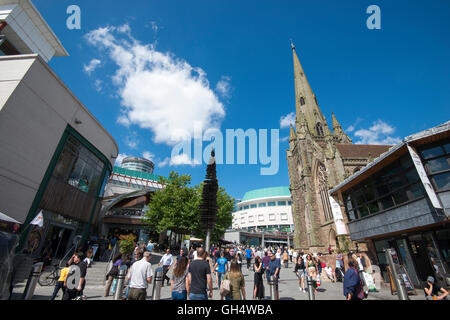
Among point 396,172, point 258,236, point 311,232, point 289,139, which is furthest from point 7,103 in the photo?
point 258,236

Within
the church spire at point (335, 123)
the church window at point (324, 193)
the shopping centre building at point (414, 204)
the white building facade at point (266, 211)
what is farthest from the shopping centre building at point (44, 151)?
the white building facade at point (266, 211)

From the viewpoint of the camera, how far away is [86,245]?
1734 centimetres

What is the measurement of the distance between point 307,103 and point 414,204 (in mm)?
41717

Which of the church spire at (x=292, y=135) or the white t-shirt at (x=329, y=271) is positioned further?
the church spire at (x=292, y=135)

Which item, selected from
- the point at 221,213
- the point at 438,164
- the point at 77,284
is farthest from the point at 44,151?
the point at 438,164

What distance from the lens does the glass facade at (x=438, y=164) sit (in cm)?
847

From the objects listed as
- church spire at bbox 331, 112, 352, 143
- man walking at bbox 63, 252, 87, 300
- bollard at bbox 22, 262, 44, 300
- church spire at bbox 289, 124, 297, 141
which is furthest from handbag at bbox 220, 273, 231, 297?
church spire at bbox 289, 124, 297, 141

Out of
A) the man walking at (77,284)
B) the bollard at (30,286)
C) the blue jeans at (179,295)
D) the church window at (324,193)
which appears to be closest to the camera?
the blue jeans at (179,295)

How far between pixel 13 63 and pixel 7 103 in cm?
318

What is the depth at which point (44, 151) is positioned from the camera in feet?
43.2

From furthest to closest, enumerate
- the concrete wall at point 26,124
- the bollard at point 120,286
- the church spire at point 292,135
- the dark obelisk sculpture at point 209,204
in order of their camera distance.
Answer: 1. the church spire at point 292,135
2. the concrete wall at point 26,124
3. the dark obelisk sculpture at point 209,204
4. the bollard at point 120,286

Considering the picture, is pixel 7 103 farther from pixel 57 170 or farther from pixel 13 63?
pixel 57 170

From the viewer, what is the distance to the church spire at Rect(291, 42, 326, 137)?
42312 mm

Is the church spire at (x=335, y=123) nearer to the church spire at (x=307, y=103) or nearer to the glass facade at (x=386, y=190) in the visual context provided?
the church spire at (x=307, y=103)
